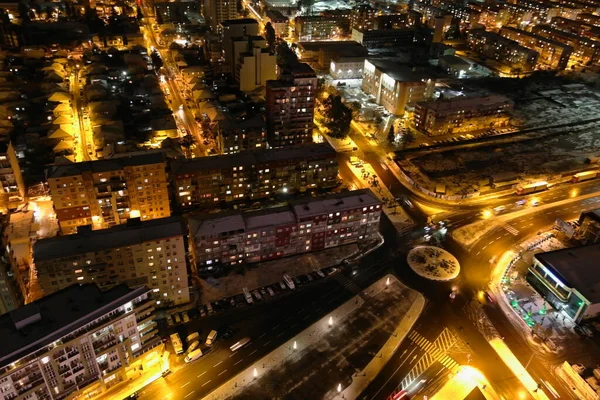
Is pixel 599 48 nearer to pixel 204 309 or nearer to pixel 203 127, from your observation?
pixel 203 127

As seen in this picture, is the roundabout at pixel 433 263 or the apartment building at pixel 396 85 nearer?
the roundabout at pixel 433 263

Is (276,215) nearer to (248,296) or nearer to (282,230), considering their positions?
(282,230)

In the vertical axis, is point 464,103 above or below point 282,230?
above

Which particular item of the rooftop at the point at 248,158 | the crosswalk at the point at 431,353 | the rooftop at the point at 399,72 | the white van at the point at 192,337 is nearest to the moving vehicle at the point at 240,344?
the white van at the point at 192,337

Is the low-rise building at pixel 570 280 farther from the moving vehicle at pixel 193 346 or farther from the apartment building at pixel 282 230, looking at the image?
the moving vehicle at pixel 193 346

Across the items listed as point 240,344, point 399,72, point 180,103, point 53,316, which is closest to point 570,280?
point 240,344

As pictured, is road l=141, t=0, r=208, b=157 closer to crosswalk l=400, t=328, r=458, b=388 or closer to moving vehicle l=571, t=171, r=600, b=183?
crosswalk l=400, t=328, r=458, b=388
